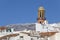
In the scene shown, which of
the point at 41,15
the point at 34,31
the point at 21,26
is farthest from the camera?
the point at 41,15

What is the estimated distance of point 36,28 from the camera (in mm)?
53750

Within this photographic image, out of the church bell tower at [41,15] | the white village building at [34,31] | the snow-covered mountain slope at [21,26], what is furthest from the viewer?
the church bell tower at [41,15]

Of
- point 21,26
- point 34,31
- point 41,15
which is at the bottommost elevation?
point 34,31

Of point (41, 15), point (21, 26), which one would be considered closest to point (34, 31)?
point (21, 26)

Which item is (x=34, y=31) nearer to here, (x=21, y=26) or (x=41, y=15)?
(x=21, y=26)

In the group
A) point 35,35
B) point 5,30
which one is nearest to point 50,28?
point 5,30

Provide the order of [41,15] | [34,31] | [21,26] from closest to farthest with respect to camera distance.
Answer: [34,31]
[21,26]
[41,15]

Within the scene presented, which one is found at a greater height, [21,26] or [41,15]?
[41,15]

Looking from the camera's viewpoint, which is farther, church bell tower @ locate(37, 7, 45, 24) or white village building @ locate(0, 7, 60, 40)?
church bell tower @ locate(37, 7, 45, 24)

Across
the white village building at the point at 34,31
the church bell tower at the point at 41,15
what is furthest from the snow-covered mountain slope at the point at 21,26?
the church bell tower at the point at 41,15

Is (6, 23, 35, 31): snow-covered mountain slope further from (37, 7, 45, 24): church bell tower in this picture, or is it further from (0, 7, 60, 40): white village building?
(37, 7, 45, 24): church bell tower

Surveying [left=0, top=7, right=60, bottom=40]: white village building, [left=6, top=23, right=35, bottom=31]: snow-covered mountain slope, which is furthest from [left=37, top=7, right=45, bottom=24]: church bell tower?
[left=6, top=23, right=35, bottom=31]: snow-covered mountain slope

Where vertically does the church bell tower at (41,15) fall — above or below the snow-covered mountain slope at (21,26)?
above

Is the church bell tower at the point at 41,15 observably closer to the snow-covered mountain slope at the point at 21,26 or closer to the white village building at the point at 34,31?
the white village building at the point at 34,31
